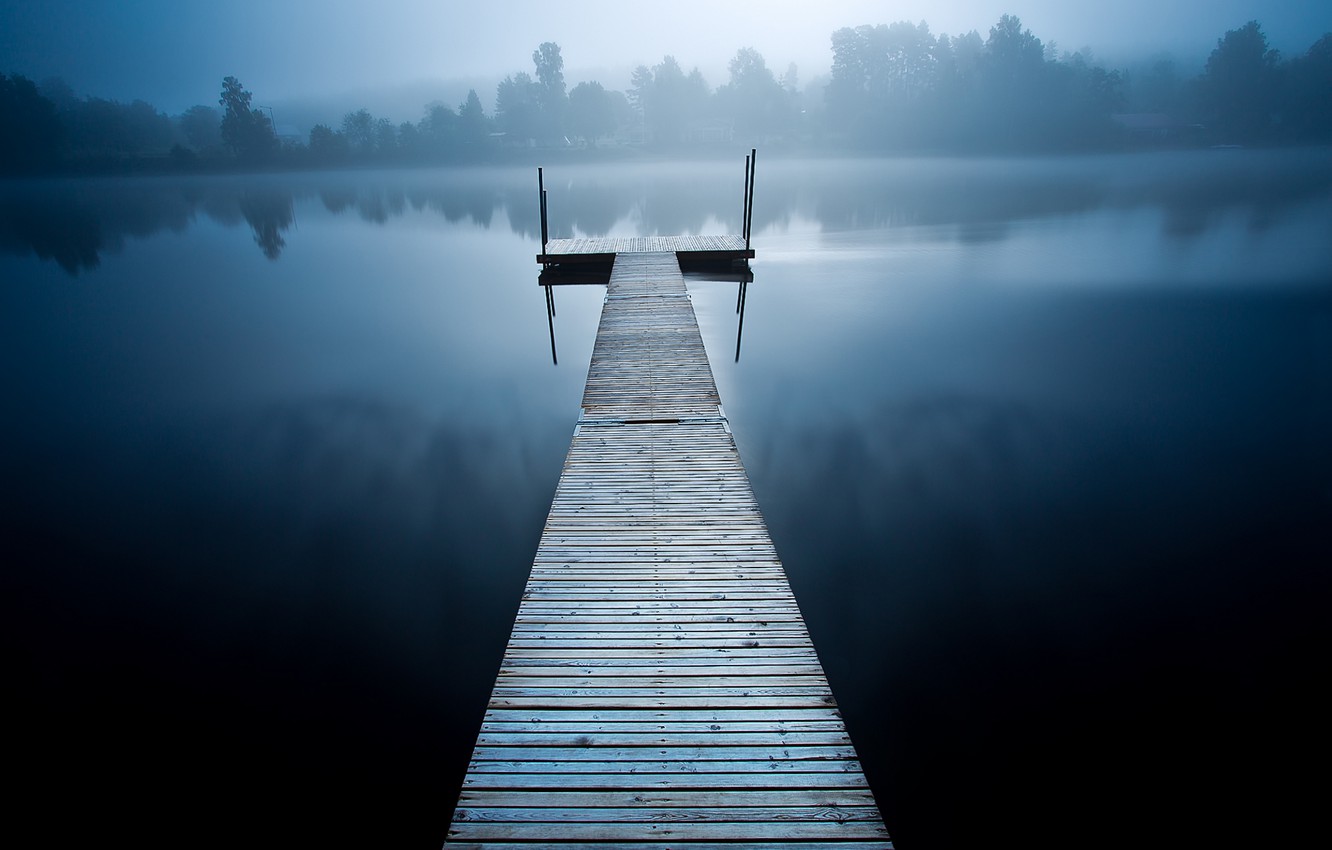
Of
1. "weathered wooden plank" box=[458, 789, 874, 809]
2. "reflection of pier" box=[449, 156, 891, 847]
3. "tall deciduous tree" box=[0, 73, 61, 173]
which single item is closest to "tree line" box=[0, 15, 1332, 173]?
"tall deciduous tree" box=[0, 73, 61, 173]

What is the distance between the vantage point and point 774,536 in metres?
7.73

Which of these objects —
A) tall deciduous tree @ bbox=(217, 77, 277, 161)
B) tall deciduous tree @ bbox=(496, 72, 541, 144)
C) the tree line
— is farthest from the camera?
tall deciduous tree @ bbox=(496, 72, 541, 144)

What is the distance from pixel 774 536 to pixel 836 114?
10663cm

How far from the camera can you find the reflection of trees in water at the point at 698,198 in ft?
107

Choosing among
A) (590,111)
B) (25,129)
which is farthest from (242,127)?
(590,111)

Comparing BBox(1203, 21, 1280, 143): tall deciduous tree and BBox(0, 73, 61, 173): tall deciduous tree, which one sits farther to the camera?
BBox(1203, 21, 1280, 143): tall deciduous tree

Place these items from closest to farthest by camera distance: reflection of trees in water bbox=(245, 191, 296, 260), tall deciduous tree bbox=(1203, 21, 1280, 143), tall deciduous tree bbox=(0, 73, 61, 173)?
reflection of trees in water bbox=(245, 191, 296, 260)
tall deciduous tree bbox=(0, 73, 61, 173)
tall deciduous tree bbox=(1203, 21, 1280, 143)

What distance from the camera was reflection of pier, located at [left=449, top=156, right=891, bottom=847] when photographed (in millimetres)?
3604

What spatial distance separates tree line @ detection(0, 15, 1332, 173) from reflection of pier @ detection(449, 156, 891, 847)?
8625cm

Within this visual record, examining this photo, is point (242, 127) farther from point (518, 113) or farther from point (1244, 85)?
point (1244, 85)

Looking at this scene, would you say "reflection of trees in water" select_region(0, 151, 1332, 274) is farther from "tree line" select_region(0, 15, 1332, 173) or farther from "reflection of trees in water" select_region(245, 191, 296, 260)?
"tree line" select_region(0, 15, 1332, 173)

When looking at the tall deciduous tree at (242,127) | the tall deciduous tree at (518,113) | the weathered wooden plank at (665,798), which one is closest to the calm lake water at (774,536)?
the weathered wooden plank at (665,798)

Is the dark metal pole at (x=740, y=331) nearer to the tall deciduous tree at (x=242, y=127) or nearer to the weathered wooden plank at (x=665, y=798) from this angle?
the weathered wooden plank at (x=665, y=798)

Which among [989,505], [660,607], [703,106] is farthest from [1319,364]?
[703,106]
